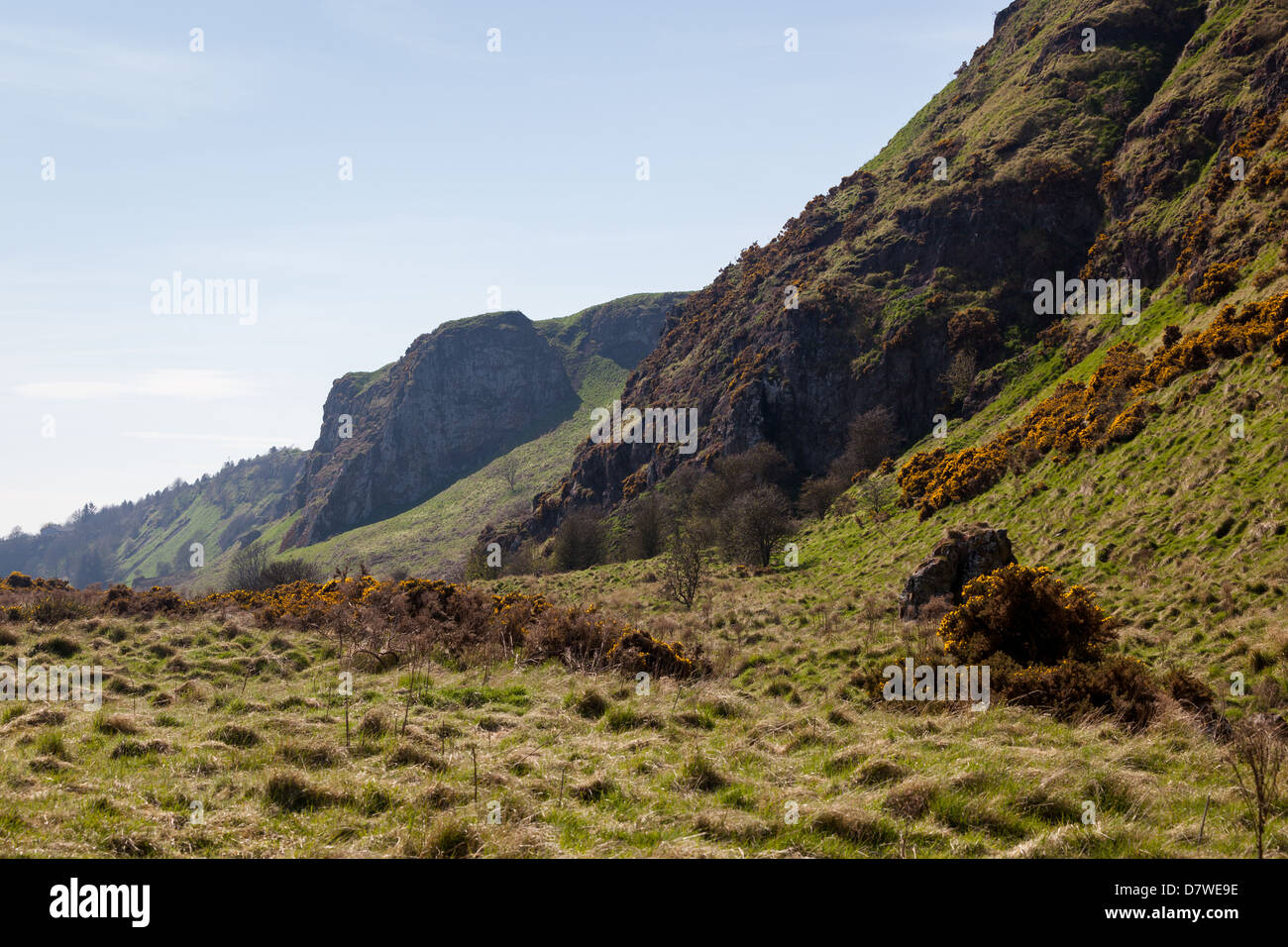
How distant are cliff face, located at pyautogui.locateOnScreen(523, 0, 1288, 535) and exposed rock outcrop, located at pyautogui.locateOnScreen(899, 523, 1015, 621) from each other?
25.5 m

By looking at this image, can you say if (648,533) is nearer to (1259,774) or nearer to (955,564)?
(955,564)

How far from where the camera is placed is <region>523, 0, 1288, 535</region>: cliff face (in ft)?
159

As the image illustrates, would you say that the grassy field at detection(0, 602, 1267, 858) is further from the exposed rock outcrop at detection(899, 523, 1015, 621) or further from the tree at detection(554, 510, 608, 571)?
the tree at detection(554, 510, 608, 571)

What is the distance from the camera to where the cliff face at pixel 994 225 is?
48469 mm

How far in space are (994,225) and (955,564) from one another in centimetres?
5646

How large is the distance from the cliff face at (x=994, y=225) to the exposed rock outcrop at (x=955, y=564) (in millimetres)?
25512

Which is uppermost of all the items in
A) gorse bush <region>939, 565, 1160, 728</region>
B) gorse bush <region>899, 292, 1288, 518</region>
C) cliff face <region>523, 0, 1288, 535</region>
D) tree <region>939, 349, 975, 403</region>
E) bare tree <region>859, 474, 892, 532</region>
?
cliff face <region>523, 0, 1288, 535</region>

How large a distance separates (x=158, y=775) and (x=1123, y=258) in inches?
2446

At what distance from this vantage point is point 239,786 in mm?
7121

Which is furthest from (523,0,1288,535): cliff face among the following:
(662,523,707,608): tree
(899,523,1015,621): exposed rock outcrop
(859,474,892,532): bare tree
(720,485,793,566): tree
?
(662,523,707,608): tree

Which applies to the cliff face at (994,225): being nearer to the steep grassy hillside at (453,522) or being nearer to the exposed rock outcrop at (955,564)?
the exposed rock outcrop at (955,564)

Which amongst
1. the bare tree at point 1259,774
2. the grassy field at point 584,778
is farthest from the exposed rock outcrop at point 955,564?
the bare tree at point 1259,774

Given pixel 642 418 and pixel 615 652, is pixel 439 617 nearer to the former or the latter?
pixel 615 652
